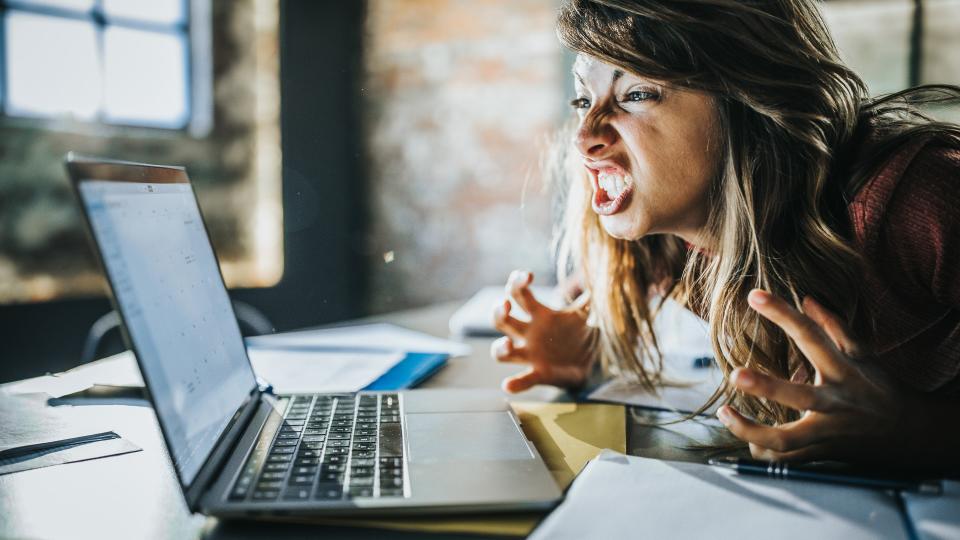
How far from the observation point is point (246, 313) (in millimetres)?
2814

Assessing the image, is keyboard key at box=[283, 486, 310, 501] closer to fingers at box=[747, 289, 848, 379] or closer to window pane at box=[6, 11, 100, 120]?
fingers at box=[747, 289, 848, 379]

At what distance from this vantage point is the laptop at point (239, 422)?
1.62 feet

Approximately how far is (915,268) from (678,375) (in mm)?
381

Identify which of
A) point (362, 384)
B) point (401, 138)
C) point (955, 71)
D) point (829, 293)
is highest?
point (955, 71)

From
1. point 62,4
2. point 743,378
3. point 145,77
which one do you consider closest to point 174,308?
point 743,378

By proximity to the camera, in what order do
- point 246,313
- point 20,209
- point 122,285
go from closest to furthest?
1. point 122,285
2. point 20,209
3. point 246,313

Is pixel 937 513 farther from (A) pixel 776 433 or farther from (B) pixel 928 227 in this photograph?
(B) pixel 928 227

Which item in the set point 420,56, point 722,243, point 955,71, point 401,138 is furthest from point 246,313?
point 955,71

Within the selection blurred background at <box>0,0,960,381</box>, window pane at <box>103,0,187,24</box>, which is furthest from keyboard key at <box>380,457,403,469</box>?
window pane at <box>103,0,187,24</box>

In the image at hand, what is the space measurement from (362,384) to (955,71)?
101 inches

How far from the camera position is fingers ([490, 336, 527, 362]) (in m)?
0.98

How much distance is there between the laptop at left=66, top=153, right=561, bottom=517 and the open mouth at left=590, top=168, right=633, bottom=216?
1.02 ft

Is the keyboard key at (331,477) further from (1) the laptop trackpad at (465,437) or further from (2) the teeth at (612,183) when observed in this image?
(2) the teeth at (612,183)

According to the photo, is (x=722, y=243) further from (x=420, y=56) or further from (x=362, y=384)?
(x=420, y=56)
